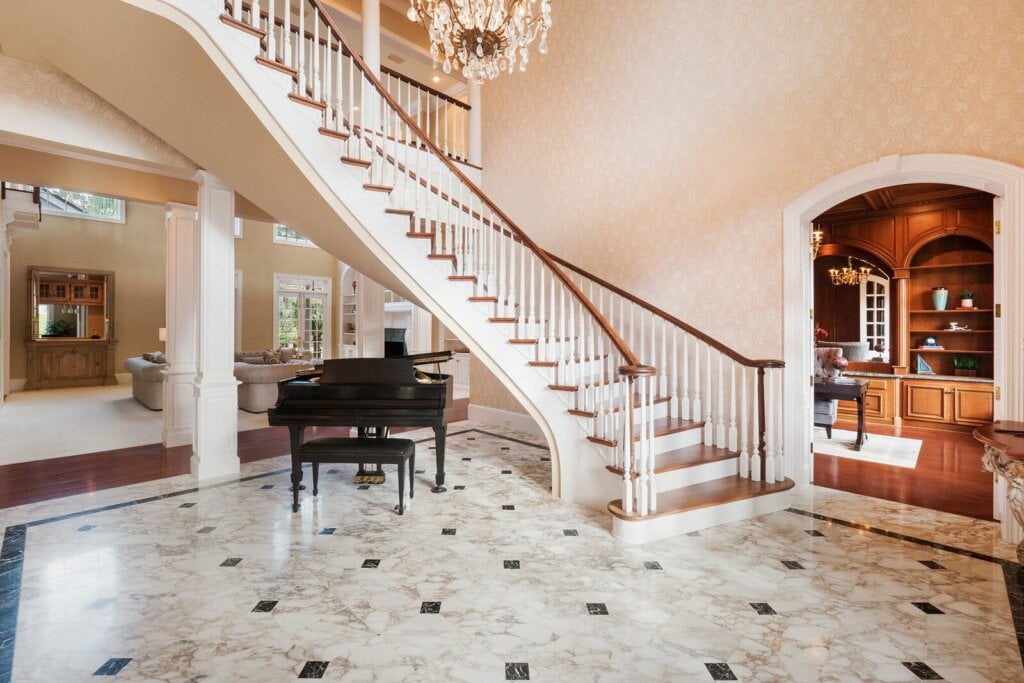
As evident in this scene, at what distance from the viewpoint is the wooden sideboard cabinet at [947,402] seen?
6207 mm

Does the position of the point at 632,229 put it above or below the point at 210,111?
below

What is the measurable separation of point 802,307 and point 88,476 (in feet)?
21.8

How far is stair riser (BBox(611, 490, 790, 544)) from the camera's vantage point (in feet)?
10.5

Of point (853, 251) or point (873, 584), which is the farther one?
point (853, 251)

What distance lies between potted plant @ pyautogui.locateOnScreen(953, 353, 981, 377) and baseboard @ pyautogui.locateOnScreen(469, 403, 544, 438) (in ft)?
19.6

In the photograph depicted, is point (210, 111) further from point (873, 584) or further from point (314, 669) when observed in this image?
point (873, 584)

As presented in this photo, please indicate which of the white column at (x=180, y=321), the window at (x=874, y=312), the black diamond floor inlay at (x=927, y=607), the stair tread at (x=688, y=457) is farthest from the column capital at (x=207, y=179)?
the window at (x=874, y=312)

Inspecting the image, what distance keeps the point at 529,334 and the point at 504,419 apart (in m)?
2.80

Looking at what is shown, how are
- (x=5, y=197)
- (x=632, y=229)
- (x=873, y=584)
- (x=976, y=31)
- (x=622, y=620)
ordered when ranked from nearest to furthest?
(x=622, y=620)
(x=873, y=584)
(x=976, y=31)
(x=632, y=229)
(x=5, y=197)

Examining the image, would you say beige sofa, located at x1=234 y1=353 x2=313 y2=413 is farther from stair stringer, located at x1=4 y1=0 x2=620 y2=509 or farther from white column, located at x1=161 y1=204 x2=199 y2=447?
stair stringer, located at x1=4 y1=0 x2=620 y2=509

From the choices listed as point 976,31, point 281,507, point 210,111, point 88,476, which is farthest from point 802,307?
point 88,476

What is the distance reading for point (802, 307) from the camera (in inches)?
163

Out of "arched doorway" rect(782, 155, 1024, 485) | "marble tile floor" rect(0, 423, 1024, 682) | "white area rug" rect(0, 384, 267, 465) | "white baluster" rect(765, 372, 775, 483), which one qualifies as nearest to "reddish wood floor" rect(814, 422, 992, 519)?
"marble tile floor" rect(0, 423, 1024, 682)

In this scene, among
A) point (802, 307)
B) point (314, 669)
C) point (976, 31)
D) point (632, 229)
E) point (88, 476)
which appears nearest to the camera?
point (314, 669)
